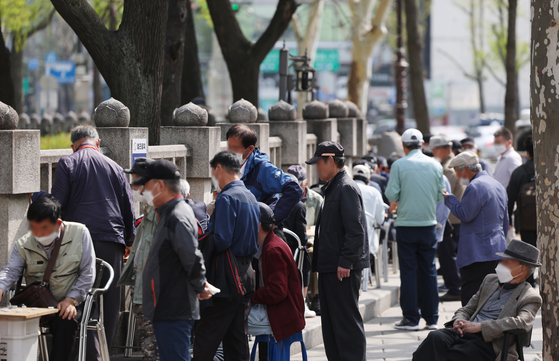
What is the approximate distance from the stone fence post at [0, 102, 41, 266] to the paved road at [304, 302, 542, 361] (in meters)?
3.00

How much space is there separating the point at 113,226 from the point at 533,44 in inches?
144

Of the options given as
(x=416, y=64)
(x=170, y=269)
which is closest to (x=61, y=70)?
(x=416, y=64)

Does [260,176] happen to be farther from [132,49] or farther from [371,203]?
[132,49]

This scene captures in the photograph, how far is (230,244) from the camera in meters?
5.40

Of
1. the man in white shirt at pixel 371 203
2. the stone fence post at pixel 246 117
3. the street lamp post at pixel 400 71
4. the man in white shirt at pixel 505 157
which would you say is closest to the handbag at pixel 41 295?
the stone fence post at pixel 246 117

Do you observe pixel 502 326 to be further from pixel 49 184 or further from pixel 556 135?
pixel 49 184

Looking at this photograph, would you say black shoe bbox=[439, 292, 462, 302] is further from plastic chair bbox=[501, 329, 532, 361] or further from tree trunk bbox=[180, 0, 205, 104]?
tree trunk bbox=[180, 0, 205, 104]

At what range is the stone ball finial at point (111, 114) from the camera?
23.4ft

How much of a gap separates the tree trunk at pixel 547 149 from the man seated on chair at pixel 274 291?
1.94 metres

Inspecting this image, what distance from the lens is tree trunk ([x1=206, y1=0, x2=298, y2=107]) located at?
14.0 m

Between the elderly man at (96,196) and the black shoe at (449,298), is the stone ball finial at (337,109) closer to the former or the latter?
the black shoe at (449,298)

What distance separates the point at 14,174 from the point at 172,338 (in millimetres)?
2119

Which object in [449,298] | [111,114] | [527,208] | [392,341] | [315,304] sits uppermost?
[111,114]

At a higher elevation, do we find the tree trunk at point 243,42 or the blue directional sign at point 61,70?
the blue directional sign at point 61,70
